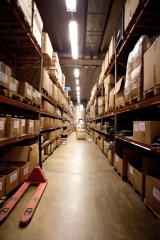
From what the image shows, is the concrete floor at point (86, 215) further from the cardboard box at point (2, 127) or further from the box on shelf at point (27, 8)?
the box on shelf at point (27, 8)

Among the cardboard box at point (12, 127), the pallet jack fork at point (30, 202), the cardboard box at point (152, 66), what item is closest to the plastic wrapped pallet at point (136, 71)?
the cardboard box at point (152, 66)

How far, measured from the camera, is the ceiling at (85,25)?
501 cm

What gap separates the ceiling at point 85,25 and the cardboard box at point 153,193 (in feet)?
→ 16.9

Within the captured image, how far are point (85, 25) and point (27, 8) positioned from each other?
3759 mm

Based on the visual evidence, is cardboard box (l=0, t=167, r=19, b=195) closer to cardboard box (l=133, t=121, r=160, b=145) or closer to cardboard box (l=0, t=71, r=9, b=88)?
cardboard box (l=0, t=71, r=9, b=88)

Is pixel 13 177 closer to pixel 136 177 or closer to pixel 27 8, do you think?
pixel 136 177

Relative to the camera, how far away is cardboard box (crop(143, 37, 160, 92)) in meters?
1.91

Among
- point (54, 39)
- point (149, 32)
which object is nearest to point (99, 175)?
point (149, 32)

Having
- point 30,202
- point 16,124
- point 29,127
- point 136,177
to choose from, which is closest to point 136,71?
point 136,177

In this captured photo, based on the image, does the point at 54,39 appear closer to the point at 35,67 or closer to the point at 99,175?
the point at 35,67

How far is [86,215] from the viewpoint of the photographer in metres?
2.02

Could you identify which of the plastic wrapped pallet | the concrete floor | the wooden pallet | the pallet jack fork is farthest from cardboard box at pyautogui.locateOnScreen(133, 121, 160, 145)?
the pallet jack fork

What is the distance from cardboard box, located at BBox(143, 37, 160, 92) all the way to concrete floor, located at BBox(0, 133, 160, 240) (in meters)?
1.71

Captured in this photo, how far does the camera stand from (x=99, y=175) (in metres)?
3.63
